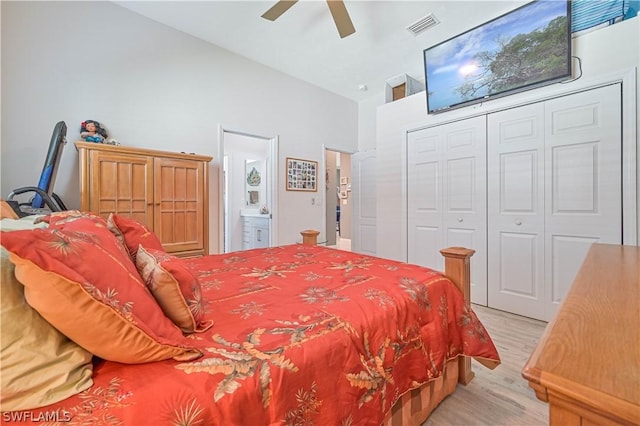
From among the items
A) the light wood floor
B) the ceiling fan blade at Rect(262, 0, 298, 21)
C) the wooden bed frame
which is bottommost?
the light wood floor

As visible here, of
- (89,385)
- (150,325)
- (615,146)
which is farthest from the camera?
(615,146)

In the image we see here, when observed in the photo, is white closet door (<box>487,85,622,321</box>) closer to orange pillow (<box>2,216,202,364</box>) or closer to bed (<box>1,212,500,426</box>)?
bed (<box>1,212,500,426</box>)

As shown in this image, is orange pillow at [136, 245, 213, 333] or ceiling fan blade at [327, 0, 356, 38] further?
ceiling fan blade at [327, 0, 356, 38]

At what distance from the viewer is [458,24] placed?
3.00 metres

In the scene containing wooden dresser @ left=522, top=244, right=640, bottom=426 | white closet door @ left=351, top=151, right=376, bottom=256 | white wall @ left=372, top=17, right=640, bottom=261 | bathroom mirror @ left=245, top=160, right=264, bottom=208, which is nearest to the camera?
wooden dresser @ left=522, top=244, right=640, bottom=426

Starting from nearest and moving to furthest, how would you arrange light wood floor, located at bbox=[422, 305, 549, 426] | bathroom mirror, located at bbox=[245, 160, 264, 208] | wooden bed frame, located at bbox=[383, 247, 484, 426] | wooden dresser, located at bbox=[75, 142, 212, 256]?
wooden bed frame, located at bbox=[383, 247, 484, 426]
light wood floor, located at bbox=[422, 305, 549, 426]
wooden dresser, located at bbox=[75, 142, 212, 256]
bathroom mirror, located at bbox=[245, 160, 264, 208]

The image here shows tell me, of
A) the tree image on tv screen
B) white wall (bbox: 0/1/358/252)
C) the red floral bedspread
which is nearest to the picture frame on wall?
white wall (bbox: 0/1/358/252)

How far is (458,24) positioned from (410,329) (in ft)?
11.0

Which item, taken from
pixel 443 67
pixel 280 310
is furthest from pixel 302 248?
pixel 443 67

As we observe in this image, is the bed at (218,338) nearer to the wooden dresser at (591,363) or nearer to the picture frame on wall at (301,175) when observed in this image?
the wooden dresser at (591,363)

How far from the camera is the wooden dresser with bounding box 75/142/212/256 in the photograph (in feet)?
7.34

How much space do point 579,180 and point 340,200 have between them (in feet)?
19.0

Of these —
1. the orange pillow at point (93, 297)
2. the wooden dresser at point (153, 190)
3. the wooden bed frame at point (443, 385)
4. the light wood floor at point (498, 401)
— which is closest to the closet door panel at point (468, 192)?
the light wood floor at point (498, 401)

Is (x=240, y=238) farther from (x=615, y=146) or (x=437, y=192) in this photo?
(x=615, y=146)
